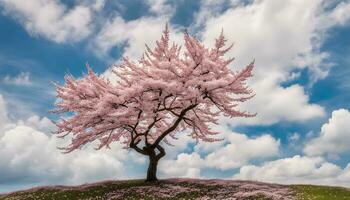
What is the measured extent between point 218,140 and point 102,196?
45.6 feet

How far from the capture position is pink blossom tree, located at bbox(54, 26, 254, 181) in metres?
40.3

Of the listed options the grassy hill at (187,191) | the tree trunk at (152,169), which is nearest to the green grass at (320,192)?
the grassy hill at (187,191)

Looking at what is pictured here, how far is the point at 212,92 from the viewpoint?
4128 cm

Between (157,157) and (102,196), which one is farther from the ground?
(157,157)

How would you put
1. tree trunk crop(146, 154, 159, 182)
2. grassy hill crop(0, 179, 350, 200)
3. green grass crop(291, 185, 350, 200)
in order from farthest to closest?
tree trunk crop(146, 154, 159, 182), grassy hill crop(0, 179, 350, 200), green grass crop(291, 185, 350, 200)

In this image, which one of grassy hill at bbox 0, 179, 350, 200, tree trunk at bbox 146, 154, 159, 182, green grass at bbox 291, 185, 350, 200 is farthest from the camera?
tree trunk at bbox 146, 154, 159, 182

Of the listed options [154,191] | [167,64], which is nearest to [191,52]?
[167,64]

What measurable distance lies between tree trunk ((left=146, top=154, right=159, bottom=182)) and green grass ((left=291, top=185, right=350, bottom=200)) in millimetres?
12619

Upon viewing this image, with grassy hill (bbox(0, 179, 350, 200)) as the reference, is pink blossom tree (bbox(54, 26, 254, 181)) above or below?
above

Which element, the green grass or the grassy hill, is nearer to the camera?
the green grass

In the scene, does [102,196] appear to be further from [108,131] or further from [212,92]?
[212,92]

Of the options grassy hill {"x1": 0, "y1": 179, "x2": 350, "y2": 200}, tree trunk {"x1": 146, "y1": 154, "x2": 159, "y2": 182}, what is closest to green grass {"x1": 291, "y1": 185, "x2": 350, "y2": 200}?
grassy hill {"x1": 0, "y1": 179, "x2": 350, "y2": 200}

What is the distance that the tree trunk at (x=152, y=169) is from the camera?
4478cm

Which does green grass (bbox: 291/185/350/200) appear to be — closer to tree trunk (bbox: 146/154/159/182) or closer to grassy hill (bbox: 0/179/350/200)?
grassy hill (bbox: 0/179/350/200)
